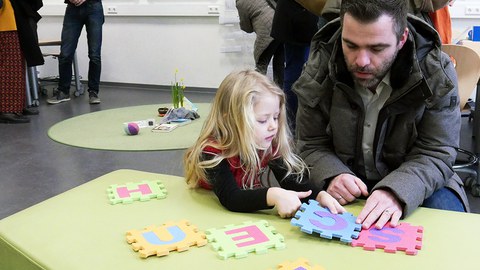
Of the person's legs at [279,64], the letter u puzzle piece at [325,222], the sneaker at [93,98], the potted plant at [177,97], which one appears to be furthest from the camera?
the sneaker at [93,98]

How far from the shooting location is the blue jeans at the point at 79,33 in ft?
16.0

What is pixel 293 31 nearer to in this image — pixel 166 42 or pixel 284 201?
pixel 284 201

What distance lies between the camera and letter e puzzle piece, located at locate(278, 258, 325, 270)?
0.94 metres

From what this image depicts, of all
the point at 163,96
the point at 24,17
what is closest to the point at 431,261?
A: the point at 24,17

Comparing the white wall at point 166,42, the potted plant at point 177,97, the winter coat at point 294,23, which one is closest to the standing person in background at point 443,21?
the winter coat at point 294,23

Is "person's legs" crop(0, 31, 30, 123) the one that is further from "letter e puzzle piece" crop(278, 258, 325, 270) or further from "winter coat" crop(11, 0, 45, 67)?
"letter e puzzle piece" crop(278, 258, 325, 270)

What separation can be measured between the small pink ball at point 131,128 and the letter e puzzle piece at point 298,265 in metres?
2.70

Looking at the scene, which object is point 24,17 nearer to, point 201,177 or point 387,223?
point 201,177

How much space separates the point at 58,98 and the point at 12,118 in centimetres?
95

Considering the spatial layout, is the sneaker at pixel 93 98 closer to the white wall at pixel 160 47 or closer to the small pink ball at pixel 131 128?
the white wall at pixel 160 47

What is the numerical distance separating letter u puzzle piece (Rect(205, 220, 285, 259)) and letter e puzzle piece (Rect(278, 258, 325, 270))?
3.0 inches

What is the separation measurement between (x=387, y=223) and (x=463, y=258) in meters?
0.20

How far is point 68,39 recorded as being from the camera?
5.00 meters

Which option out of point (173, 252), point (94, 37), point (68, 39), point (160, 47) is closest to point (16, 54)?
point (68, 39)
